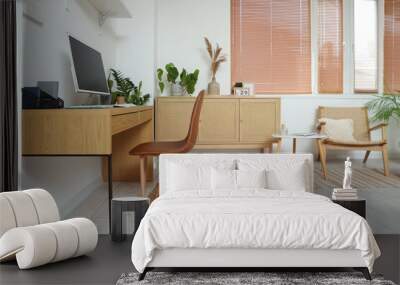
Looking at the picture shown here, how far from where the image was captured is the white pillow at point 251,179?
390 cm

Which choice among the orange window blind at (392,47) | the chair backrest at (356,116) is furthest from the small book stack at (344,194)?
the orange window blind at (392,47)

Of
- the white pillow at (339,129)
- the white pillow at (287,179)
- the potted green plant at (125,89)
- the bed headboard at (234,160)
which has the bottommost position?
the white pillow at (287,179)

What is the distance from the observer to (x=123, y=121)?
15.5 feet

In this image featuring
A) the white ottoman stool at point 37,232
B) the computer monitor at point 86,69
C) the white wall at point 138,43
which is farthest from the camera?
the white wall at point 138,43

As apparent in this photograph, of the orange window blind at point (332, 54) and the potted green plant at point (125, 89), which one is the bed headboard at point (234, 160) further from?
the orange window blind at point (332, 54)

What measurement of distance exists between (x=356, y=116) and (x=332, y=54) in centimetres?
91

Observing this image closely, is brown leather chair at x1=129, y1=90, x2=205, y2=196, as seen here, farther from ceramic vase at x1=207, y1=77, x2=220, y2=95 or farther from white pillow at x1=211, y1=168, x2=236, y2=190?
ceramic vase at x1=207, y1=77, x2=220, y2=95

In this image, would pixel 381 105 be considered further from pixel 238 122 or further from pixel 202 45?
pixel 202 45

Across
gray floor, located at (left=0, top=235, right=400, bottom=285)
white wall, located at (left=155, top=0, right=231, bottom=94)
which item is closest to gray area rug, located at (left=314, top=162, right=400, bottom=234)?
gray floor, located at (left=0, top=235, right=400, bottom=285)

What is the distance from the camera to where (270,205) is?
10.9 ft

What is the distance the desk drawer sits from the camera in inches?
170

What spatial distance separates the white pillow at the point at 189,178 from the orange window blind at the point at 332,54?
514cm

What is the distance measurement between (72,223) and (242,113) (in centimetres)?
494

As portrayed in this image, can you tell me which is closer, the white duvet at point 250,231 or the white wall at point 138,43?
the white duvet at point 250,231
